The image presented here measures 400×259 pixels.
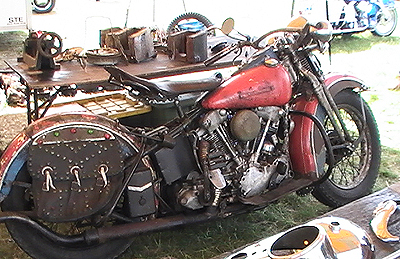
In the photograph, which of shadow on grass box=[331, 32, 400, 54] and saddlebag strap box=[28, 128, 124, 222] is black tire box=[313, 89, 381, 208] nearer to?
saddlebag strap box=[28, 128, 124, 222]

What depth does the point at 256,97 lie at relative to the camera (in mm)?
2740

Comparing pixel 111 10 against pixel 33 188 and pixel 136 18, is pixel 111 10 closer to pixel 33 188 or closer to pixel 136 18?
pixel 136 18

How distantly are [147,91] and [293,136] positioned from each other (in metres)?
0.95

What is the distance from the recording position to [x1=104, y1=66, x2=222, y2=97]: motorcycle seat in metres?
2.54

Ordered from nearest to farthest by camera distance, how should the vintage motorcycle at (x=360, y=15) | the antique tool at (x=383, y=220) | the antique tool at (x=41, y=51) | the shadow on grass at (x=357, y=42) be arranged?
the antique tool at (x=383, y=220) → the antique tool at (x=41, y=51) → the vintage motorcycle at (x=360, y=15) → the shadow on grass at (x=357, y=42)

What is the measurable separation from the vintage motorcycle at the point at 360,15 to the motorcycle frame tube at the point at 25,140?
232 inches

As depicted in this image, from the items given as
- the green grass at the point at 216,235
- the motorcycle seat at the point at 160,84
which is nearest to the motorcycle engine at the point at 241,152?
the motorcycle seat at the point at 160,84

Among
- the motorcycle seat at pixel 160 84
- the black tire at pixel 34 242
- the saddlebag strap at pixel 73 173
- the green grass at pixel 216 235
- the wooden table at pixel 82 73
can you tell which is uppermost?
the motorcycle seat at pixel 160 84

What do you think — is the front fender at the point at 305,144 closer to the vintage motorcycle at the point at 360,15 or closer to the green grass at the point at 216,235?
the green grass at the point at 216,235

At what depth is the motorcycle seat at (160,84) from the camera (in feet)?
8.35

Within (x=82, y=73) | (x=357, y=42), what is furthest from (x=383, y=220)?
(x=357, y=42)

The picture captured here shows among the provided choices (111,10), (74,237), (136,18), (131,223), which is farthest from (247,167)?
(111,10)

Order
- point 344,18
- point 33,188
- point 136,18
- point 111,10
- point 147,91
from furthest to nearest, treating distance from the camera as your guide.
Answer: point 111,10 → point 136,18 → point 344,18 → point 147,91 → point 33,188

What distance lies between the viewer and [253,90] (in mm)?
2727
